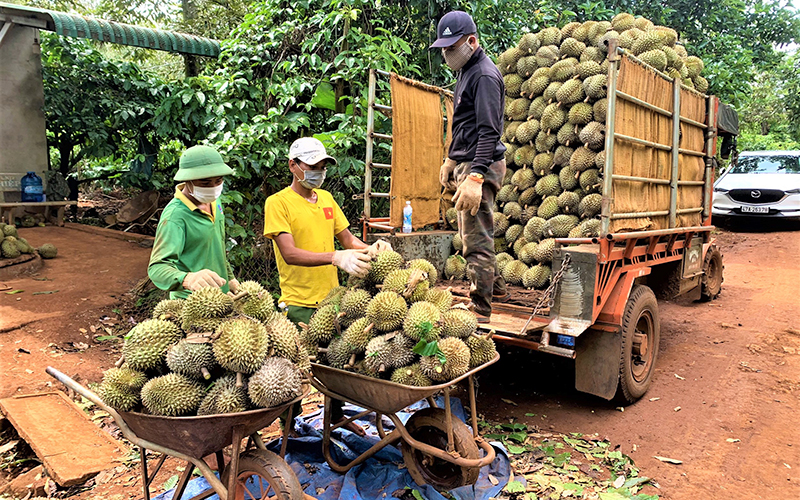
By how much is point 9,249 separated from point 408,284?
303 inches

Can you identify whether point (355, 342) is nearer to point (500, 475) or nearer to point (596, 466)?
point (500, 475)

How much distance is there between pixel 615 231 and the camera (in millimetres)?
4410

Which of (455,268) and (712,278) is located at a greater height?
(455,268)

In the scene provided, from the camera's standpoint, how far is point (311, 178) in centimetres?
349

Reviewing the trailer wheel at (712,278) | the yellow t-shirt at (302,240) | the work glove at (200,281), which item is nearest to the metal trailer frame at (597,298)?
the yellow t-shirt at (302,240)

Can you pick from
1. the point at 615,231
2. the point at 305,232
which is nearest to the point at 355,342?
the point at 305,232

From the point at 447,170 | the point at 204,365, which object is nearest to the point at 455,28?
the point at 447,170

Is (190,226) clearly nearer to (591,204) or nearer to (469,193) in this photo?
(469,193)

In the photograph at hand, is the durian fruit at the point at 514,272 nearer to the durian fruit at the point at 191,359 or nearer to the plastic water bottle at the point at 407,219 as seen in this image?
the plastic water bottle at the point at 407,219

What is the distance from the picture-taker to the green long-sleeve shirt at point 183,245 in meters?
2.75

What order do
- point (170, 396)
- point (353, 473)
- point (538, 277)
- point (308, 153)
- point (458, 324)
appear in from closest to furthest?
point (170, 396)
point (458, 324)
point (353, 473)
point (308, 153)
point (538, 277)

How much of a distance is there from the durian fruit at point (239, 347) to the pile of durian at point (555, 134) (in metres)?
3.27

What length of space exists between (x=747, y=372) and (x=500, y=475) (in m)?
3.53

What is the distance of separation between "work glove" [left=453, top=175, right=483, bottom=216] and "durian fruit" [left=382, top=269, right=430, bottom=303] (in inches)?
34.6
